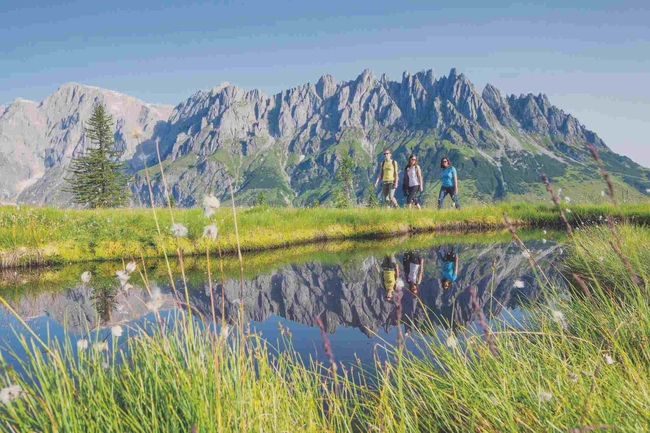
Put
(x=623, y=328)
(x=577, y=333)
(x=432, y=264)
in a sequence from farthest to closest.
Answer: (x=432, y=264) < (x=577, y=333) < (x=623, y=328)

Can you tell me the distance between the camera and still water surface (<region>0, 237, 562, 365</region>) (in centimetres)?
741

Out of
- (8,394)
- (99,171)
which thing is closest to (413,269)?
(8,394)

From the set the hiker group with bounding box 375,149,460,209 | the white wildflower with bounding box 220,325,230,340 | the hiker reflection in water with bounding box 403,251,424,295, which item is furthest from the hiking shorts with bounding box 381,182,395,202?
the white wildflower with bounding box 220,325,230,340

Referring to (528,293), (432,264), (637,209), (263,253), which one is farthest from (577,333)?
(637,209)

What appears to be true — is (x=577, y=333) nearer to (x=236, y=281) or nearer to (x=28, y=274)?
(x=236, y=281)

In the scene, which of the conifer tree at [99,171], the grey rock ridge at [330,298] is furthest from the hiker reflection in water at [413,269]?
the conifer tree at [99,171]

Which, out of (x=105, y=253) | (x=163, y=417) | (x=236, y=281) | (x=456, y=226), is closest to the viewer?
(x=163, y=417)

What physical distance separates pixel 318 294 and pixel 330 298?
45 centimetres

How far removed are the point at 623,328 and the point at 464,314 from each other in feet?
12.3

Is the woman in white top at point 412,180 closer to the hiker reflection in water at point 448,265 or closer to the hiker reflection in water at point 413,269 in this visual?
the hiker reflection in water at point 448,265

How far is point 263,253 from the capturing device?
55.9ft

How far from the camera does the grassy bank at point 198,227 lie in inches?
574

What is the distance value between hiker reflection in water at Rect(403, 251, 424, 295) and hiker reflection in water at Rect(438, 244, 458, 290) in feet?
2.15

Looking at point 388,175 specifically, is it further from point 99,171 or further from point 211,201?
point 99,171
